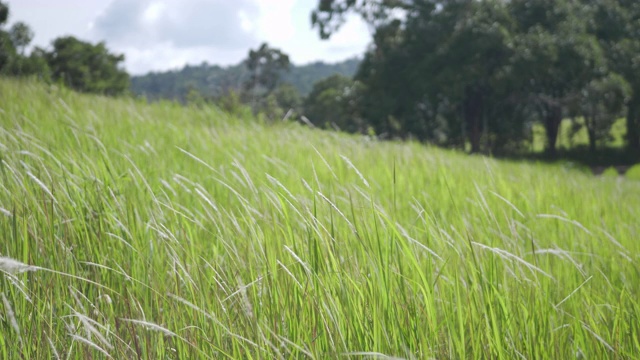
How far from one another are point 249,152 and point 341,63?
166439 millimetres

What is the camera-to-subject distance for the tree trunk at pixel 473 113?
2802 centimetres

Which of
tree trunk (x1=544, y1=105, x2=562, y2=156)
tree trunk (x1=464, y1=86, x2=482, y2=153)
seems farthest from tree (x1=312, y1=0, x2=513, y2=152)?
tree trunk (x1=544, y1=105, x2=562, y2=156)

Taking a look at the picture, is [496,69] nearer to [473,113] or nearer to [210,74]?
[473,113]

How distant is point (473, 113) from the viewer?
94.6 ft

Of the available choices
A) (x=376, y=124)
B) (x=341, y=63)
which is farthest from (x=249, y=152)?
(x=341, y=63)

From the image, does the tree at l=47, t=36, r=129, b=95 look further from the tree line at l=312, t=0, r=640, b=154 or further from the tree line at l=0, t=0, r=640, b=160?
the tree line at l=312, t=0, r=640, b=154

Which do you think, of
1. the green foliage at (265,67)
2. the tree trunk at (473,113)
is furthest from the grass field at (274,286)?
the green foliage at (265,67)

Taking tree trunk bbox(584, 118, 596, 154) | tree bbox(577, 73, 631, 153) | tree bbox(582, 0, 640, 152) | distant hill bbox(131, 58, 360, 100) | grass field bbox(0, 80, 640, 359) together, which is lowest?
tree trunk bbox(584, 118, 596, 154)

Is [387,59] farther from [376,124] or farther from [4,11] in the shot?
[4,11]

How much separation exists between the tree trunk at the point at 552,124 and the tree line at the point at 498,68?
60mm

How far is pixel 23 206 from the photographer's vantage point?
1.65 meters

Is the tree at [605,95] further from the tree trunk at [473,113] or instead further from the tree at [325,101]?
the tree at [325,101]

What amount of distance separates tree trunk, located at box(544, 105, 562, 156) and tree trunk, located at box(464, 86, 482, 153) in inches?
142

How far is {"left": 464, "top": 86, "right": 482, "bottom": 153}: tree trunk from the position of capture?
28023 mm
